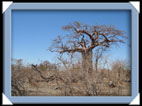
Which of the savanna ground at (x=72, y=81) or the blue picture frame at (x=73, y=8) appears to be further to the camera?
the savanna ground at (x=72, y=81)

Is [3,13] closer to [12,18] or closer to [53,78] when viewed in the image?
[12,18]

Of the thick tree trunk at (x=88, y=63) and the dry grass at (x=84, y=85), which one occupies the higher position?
the thick tree trunk at (x=88, y=63)

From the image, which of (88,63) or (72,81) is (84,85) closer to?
(72,81)

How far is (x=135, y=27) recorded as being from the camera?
17.5ft

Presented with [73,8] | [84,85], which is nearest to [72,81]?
[84,85]

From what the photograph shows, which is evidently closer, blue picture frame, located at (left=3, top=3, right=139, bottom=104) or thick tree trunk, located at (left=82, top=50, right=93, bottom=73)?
blue picture frame, located at (left=3, top=3, right=139, bottom=104)

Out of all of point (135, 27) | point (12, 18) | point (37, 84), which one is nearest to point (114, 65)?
point (135, 27)

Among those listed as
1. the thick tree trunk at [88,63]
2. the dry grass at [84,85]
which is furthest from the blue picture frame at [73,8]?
the thick tree trunk at [88,63]

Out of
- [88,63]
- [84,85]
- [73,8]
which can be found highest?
[73,8]

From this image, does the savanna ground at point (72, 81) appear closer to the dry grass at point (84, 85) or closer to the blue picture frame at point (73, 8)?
the dry grass at point (84, 85)

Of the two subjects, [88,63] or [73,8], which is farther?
[88,63]

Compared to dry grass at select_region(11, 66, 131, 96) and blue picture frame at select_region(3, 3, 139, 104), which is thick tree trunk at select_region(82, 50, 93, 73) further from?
blue picture frame at select_region(3, 3, 139, 104)

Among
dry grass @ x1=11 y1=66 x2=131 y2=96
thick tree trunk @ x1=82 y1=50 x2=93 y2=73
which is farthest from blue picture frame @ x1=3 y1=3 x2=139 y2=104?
thick tree trunk @ x1=82 y1=50 x2=93 y2=73

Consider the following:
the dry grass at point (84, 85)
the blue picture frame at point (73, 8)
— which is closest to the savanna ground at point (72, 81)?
the dry grass at point (84, 85)
